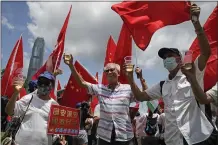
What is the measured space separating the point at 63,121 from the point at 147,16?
76.7 inches

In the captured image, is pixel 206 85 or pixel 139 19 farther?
pixel 139 19

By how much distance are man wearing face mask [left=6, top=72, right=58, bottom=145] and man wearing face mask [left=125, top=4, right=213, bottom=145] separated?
1.48m

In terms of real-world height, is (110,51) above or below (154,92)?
above

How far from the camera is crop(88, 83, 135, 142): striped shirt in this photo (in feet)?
11.9

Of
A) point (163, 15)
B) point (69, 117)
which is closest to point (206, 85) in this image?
point (163, 15)

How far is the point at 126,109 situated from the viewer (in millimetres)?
3713

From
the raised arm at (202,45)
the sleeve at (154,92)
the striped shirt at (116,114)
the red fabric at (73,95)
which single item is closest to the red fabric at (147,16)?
the striped shirt at (116,114)

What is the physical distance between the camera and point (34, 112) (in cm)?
355

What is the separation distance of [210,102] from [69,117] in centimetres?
185

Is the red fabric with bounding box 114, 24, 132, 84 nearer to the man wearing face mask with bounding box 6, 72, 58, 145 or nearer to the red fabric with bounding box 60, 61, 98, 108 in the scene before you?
the red fabric with bounding box 60, 61, 98, 108

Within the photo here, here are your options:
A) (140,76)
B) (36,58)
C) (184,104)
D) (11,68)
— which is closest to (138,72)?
(140,76)

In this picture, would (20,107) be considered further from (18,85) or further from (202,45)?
(202,45)

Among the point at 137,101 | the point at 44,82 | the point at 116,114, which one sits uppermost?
the point at 44,82

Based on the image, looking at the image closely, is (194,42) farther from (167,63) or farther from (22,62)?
(22,62)
